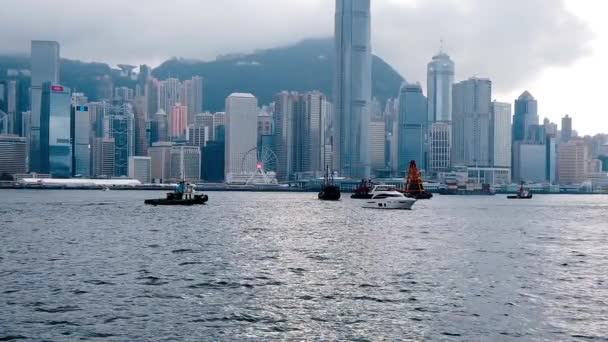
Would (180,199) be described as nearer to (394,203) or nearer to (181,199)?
(181,199)

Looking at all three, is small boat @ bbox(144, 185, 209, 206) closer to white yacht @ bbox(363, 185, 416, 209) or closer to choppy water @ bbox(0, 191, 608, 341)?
white yacht @ bbox(363, 185, 416, 209)

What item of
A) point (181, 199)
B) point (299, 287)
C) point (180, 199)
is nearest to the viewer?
point (299, 287)

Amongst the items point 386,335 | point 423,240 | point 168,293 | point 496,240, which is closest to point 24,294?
point 168,293

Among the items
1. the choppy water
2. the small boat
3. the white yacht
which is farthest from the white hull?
the choppy water

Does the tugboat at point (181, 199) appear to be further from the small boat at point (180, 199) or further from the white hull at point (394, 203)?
the white hull at point (394, 203)

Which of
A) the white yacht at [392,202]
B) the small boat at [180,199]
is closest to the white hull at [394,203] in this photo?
the white yacht at [392,202]

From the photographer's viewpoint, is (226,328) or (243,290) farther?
(243,290)

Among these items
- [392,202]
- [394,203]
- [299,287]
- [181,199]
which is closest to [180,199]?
[181,199]

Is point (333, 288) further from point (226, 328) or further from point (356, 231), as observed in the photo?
point (356, 231)
